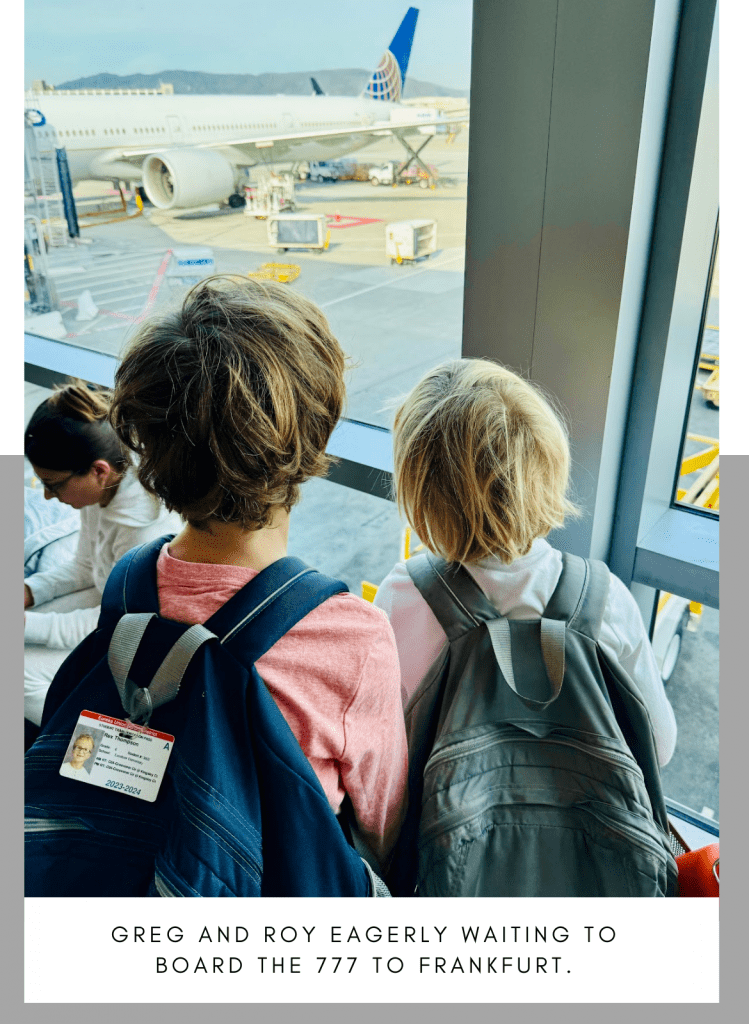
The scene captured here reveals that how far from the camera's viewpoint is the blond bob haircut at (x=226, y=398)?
2.32 feet

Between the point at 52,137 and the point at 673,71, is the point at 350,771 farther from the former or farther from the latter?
the point at 52,137

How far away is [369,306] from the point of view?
176 cm

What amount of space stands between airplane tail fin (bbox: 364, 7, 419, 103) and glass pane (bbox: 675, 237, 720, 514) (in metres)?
0.71

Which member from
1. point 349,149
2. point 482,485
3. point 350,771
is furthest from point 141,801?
point 349,149

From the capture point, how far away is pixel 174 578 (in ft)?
2.47

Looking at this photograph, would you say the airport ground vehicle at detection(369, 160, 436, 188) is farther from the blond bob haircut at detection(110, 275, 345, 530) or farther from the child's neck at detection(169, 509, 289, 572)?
the child's neck at detection(169, 509, 289, 572)

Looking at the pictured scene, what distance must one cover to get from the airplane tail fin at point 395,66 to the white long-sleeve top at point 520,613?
0.99 meters

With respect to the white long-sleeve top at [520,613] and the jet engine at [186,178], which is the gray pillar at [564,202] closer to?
the white long-sleeve top at [520,613]

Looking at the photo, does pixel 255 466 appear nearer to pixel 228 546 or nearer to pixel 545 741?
pixel 228 546

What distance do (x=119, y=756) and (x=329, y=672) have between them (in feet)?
0.77

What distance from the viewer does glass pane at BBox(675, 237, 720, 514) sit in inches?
45.5

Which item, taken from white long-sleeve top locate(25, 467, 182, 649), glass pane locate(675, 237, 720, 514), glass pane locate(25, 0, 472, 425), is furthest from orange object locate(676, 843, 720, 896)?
white long-sleeve top locate(25, 467, 182, 649)

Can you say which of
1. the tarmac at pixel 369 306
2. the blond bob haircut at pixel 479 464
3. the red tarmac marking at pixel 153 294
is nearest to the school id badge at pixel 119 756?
the blond bob haircut at pixel 479 464

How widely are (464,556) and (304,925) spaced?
1.60 ft
